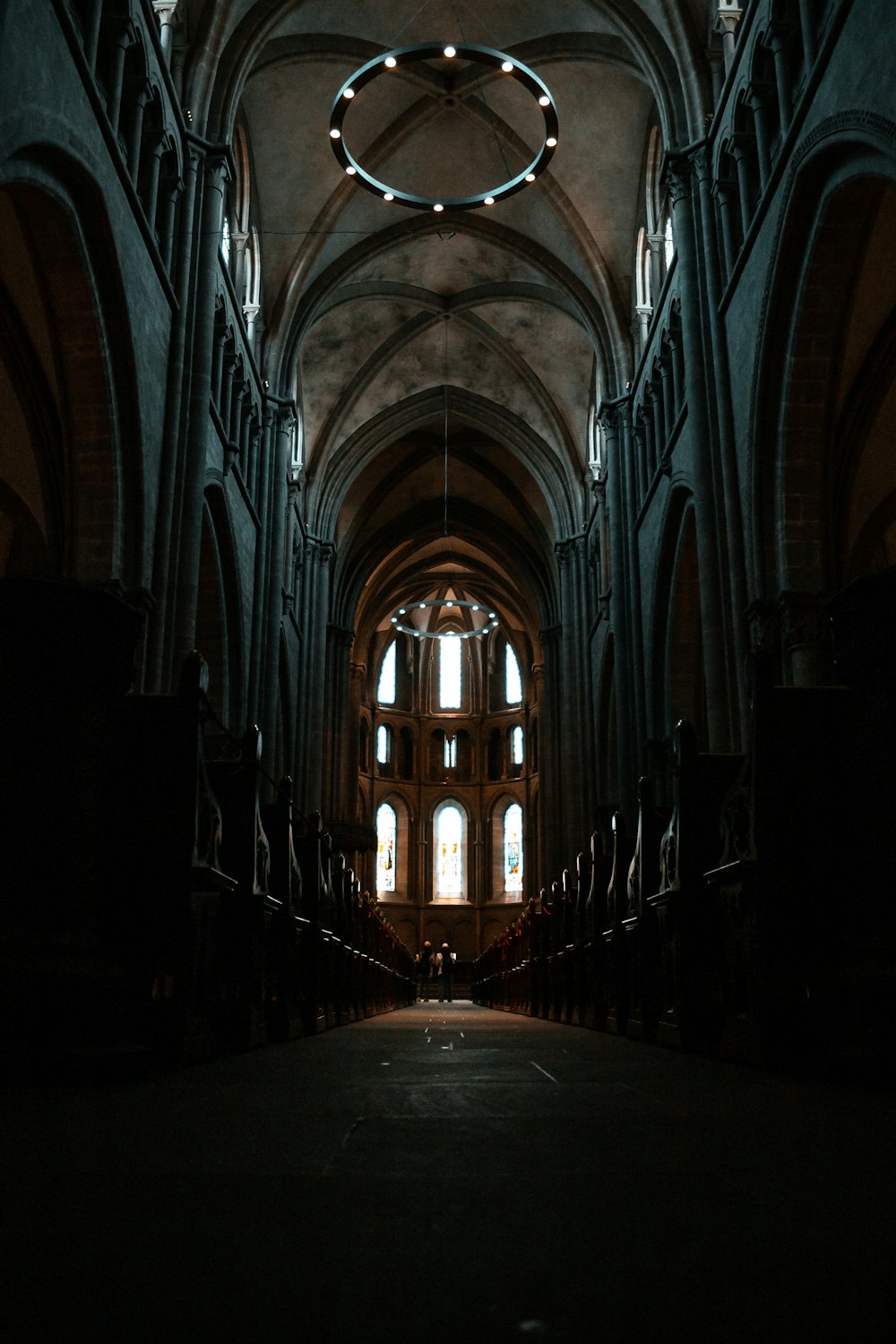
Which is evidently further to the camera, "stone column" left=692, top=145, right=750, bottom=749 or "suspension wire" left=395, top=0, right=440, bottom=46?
"suspension wire" left=395, top=0, right=440, bottom=46

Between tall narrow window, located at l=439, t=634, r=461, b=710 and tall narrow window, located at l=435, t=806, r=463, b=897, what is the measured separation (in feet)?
14.4

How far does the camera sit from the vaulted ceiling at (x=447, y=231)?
1658cm

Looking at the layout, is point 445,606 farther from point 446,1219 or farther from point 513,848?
point 446,1219

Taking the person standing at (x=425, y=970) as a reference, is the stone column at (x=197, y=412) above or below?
above

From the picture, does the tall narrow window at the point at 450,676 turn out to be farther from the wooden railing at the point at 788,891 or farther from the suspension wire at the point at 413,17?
the wooden railing at the point at 788,891

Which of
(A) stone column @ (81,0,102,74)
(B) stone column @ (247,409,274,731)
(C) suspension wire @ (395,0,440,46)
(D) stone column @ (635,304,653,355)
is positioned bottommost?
(B) stone column @ (247,409,274,731)

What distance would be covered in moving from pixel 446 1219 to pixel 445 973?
122 feet

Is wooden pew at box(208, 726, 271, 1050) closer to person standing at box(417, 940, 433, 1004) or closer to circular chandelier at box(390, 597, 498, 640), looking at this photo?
circular chandelier at box(390, 597, 498, 640)

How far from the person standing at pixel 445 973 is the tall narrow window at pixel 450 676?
1026 centimetres

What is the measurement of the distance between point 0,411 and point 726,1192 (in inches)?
466

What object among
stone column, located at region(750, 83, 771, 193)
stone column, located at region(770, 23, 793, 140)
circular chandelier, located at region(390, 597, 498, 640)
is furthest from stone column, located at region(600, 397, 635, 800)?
→ stone column, located at region(770, 23, 793, 140)

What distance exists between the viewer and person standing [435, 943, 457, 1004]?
123 ft

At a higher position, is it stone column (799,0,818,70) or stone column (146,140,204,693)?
stone column (799,0,818,70)

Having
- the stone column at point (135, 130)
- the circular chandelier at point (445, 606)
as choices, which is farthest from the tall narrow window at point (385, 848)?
the stone column at point (135, 130)
